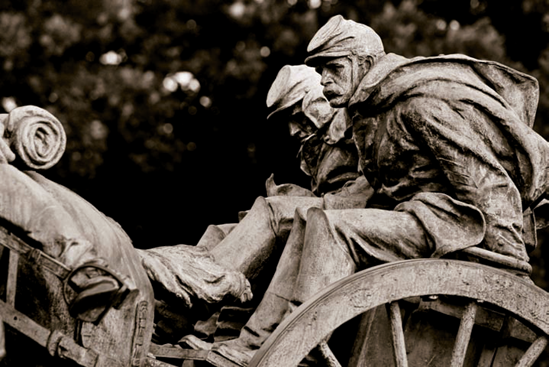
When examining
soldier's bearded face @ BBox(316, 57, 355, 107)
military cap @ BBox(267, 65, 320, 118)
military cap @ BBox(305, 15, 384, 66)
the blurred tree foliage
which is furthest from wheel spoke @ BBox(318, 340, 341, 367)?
the blurred tree foliage

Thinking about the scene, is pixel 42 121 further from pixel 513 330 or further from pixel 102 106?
pixel 102 106

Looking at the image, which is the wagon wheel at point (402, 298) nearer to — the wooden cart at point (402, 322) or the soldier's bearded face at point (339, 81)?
the wooden cart at point (402, 322)

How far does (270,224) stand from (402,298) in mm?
988

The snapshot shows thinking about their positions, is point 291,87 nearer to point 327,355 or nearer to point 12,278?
point 327,355

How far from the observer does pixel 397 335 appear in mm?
7059

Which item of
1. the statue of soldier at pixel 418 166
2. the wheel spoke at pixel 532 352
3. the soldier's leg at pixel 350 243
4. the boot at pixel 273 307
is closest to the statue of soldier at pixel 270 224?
the boot at pixel 273 307

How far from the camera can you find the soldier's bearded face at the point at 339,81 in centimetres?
770

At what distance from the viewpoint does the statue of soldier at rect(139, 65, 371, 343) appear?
7.30 m

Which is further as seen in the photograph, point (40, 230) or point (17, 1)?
point (17, 1)

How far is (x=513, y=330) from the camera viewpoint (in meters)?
7.42

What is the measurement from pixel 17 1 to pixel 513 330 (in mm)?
7536

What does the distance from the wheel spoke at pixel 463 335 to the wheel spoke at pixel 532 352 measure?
0.25m

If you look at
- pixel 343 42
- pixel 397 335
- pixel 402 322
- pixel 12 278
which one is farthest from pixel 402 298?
pixel 12 278

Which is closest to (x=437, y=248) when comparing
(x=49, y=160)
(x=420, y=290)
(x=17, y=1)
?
(x=420, y=290)
